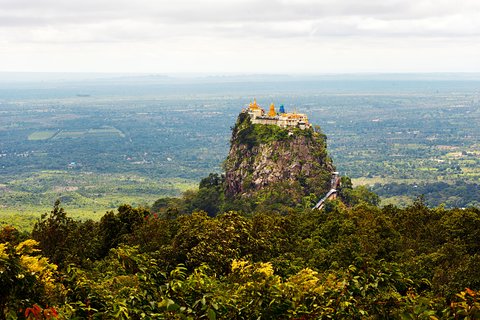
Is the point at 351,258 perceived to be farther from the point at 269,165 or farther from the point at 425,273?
the point at 269,165

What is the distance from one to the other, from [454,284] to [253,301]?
36.3ft

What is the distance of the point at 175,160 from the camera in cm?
19412

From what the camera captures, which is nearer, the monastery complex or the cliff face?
the cliff face

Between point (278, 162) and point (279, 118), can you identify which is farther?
point (279, 118)

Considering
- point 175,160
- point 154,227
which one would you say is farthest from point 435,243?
point 175,160

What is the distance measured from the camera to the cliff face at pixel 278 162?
75875mm

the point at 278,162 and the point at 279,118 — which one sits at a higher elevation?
the point at 279,118

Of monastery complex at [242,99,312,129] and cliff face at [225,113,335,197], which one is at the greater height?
monastery complex at [242,99,312,129]

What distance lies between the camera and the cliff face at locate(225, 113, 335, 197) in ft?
249

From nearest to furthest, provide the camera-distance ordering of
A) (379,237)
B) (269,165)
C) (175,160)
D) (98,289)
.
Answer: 1. (98,289)
2. (379,237)
3. (269,165)
4. (175,160)

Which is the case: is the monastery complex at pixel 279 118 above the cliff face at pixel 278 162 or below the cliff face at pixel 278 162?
above

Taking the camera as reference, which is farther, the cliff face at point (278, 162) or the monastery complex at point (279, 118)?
the monastery complex at point (279, 118)

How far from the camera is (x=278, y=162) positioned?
77.6 metres

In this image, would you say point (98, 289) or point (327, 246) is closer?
point (98, 289)
